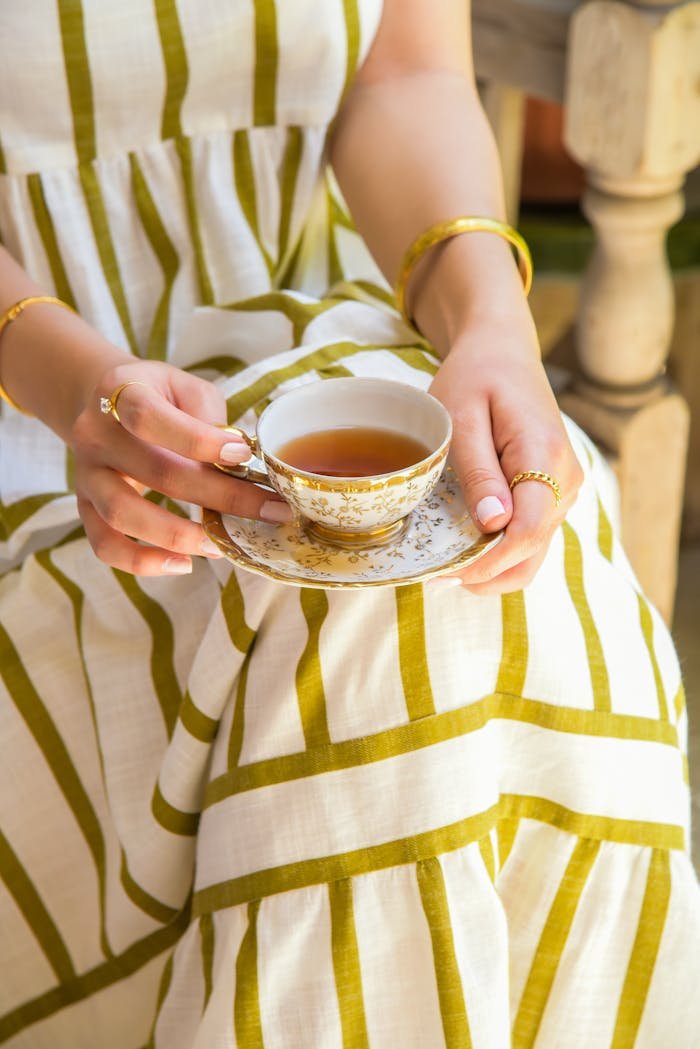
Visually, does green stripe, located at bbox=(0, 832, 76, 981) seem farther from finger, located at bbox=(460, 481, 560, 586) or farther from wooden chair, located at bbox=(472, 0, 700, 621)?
wooden chair, located at bbox=(472, 0, 700, 621)

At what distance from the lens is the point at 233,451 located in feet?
2.44

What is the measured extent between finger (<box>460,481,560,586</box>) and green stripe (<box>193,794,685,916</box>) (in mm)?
154

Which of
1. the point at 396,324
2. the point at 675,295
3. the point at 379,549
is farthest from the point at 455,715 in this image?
the point at 675,295

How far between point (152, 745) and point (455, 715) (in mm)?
235

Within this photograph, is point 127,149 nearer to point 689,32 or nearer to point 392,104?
point 392,104

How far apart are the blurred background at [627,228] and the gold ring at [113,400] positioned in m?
0.64

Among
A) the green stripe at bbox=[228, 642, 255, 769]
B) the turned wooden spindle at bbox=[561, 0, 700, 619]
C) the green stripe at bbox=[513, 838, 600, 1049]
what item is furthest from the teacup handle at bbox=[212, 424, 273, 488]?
the turned wooden spindle at bbox=[561, 0, 700, 619]

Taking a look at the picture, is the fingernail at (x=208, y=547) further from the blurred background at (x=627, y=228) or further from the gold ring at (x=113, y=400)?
the blurred background at (x=627, y=228)

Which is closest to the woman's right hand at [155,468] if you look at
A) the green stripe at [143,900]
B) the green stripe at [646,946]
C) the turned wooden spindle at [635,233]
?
the green stripe at [143,900]

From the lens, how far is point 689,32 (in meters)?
1.14

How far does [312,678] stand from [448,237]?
1.34ft

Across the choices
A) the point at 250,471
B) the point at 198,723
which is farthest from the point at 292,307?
the point at 198,723

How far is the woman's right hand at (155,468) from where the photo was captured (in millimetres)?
748

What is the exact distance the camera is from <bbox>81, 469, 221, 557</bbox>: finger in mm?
762
